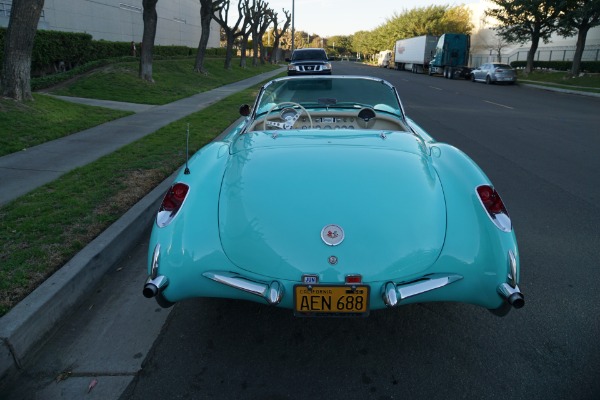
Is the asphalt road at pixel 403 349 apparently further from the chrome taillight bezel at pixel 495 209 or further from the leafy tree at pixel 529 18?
the leafy tree at pixel 529 18

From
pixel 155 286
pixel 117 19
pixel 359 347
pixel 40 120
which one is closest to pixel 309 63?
pixel 40 120

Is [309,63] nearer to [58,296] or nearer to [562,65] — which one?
[58,296]

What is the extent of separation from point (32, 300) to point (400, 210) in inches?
89.0

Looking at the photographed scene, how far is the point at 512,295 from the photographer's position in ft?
8.02

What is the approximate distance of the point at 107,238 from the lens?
3.88m

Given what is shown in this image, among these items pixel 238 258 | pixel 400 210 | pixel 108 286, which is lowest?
pixel 108 286

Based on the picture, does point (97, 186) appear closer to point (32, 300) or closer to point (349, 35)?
point (32, 300)

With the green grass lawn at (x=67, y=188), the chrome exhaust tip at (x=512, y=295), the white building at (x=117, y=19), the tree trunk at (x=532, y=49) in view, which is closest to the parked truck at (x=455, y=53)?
the tree trunk at (x=532, y=49)

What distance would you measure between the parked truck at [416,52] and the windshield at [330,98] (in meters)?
40.6

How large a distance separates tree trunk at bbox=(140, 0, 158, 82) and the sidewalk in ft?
27.9

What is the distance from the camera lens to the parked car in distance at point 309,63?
2078 centimetres

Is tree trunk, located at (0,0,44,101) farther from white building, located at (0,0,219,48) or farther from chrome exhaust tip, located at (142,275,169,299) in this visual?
white building, located at (0,0,219,48)

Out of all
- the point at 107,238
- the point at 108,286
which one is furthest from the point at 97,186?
the point at 108,286

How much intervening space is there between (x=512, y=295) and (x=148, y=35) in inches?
639
